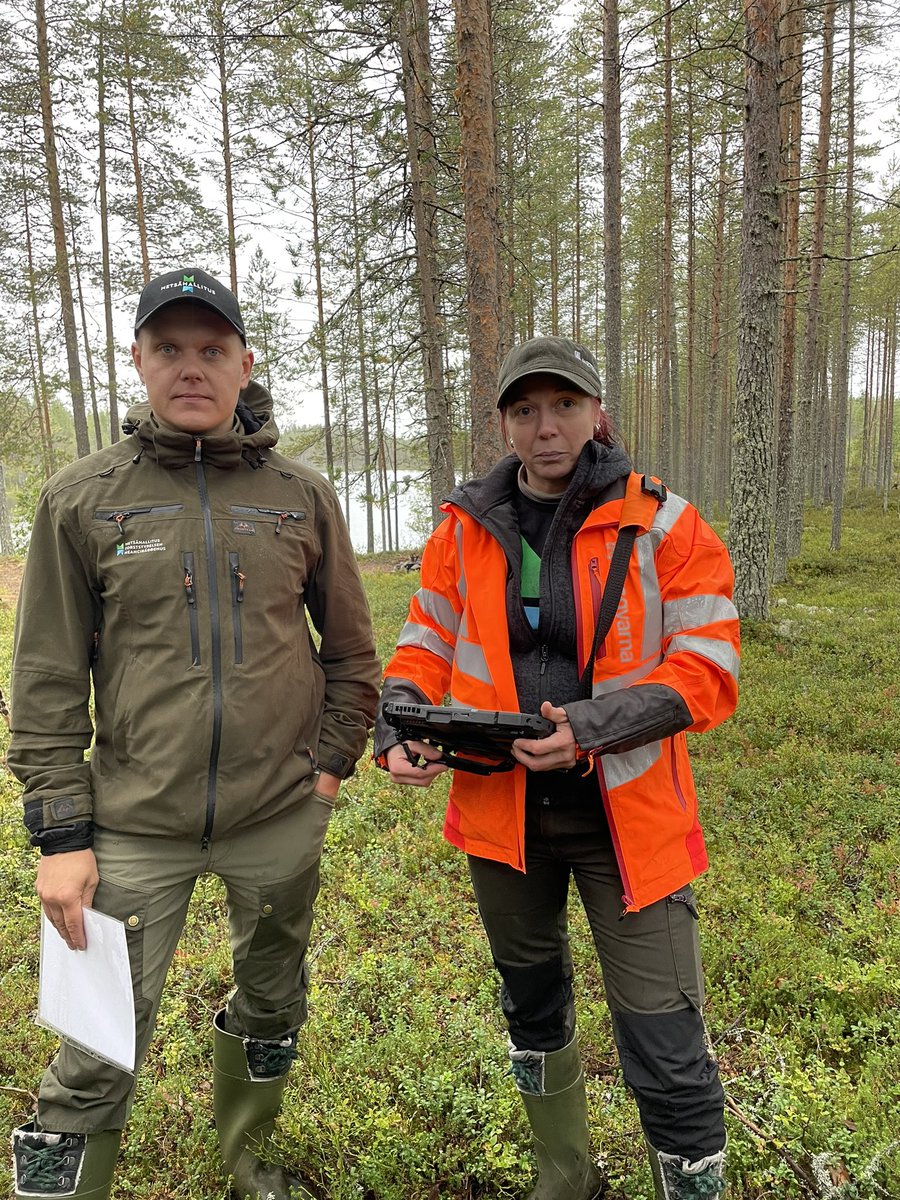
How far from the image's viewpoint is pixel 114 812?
208 centimetres

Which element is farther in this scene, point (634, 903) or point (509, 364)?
point (509, 364)

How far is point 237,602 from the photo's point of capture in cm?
219

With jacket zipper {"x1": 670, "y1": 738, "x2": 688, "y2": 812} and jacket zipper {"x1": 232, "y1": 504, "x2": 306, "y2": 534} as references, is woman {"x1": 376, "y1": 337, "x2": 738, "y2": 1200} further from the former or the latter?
jacket zipper {"x1": 232, "y1": 504, "x2": 306, "y2": 534}

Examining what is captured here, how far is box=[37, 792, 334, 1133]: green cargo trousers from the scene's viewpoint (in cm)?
196

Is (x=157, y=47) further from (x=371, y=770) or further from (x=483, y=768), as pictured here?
(x=483, y=768)

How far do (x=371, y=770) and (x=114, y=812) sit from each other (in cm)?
466

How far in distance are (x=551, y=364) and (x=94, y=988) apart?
233 cm

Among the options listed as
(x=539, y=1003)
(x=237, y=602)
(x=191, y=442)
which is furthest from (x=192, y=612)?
(x=539, y=1003)

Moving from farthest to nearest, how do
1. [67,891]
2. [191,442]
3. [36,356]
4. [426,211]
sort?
[36,356]
[426,211]
[191,442]
[67,891]

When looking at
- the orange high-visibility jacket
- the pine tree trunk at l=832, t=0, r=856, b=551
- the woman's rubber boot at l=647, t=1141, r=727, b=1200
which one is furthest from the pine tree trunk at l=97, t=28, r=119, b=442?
the woman's rubber boot at l=647, t=1141, r=727, b=1200

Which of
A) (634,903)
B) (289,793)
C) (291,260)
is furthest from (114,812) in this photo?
(291,260)

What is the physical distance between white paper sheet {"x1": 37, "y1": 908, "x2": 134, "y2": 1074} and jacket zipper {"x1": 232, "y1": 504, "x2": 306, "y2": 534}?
129 cm

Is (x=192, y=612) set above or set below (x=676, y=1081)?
above

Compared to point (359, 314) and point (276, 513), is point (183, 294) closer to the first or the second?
point (276, 513)
